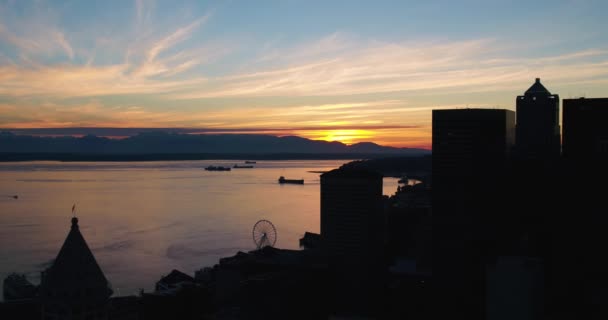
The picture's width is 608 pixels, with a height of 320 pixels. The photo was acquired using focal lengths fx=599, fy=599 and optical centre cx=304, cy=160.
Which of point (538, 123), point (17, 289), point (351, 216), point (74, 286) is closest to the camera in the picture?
point (74, 286)

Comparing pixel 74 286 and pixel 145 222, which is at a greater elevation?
pixel 74 286

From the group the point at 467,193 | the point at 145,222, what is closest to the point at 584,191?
the point at 467,193

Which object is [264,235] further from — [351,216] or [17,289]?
[17,289]

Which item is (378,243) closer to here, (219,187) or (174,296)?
(174,296)

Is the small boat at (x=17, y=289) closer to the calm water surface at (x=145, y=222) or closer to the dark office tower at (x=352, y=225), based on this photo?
the calm water surface at (x=145, y=222)

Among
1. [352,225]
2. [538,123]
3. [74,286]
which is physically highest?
[538,123]

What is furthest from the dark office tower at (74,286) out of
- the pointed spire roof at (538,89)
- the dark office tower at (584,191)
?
the pointed spire roof at (538,89)

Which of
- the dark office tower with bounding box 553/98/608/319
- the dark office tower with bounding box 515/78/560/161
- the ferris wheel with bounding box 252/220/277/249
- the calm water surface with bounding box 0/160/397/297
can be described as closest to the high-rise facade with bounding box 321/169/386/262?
the ferris wheel with bounding box 252/220/277/249

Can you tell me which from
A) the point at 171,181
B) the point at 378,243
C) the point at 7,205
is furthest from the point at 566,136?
the point at 171,181
